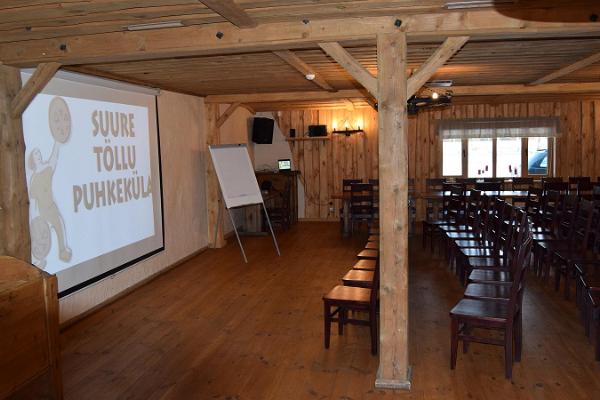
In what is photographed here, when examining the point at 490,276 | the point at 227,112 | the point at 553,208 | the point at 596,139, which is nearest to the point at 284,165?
the point at 227,112

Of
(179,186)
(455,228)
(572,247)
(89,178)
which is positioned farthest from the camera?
(179,186)

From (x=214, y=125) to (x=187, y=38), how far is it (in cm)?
493

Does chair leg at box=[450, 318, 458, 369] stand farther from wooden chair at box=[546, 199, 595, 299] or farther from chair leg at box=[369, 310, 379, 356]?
wooden chair at box=[546, 199, 595, 299]

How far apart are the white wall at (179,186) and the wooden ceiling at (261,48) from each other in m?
0.31

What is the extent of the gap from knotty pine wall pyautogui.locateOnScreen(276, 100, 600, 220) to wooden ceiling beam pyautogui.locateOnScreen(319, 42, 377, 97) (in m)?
7.75

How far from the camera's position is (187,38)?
3904 mm

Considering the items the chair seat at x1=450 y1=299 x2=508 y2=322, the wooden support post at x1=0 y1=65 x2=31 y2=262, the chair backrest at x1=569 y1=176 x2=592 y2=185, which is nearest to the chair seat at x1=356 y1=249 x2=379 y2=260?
the chair seat at x1=450 y1=299 x2=508 y2=322

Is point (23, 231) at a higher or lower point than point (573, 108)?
lower

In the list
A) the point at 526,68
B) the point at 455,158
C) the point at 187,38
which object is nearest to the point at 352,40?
the point at 187,38

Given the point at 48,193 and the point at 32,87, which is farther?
the point at 48,193

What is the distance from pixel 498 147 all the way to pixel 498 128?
0.46 meters

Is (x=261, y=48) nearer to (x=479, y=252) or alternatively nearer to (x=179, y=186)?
(x=479, y=252)

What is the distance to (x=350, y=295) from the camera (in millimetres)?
4328

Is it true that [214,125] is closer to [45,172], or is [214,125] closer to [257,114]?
[257,114]
